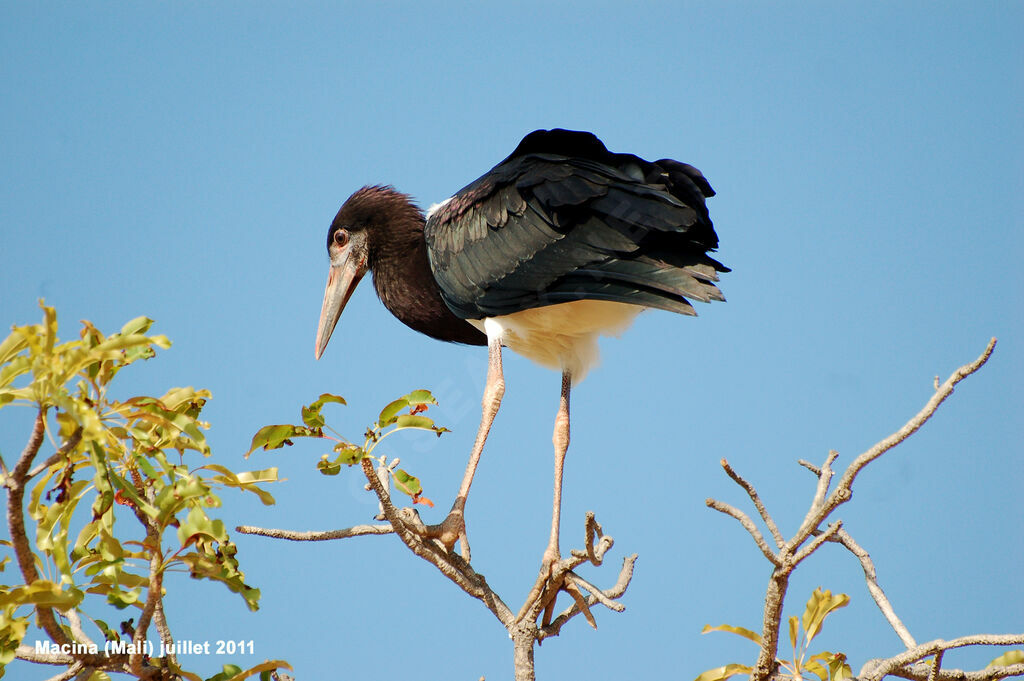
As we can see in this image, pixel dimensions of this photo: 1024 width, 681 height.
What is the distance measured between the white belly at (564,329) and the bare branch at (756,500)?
8.45ft

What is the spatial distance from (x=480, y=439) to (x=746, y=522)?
2.73 metres

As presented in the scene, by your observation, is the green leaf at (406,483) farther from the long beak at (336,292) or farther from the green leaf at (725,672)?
the long beak at (336,292)

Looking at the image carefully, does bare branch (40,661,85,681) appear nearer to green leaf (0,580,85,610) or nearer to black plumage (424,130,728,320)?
green leaf (0,580,85,610)

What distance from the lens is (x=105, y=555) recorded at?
2.96m

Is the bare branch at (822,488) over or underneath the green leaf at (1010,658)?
over

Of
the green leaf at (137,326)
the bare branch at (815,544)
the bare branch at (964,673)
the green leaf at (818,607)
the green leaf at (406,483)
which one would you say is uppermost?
the green leaf at (137,326)

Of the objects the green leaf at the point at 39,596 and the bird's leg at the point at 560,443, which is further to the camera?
the bird's leg at the point at 560,443

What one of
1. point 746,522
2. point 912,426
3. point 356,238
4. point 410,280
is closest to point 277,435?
point 746,522

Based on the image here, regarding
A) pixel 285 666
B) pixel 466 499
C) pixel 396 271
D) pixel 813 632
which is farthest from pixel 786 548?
pixel 396 271

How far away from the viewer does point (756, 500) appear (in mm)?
2826

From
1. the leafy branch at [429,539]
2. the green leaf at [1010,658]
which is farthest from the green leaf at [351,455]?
the green leaf at [1010,658]

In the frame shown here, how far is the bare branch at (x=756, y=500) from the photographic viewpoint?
8.87 feet

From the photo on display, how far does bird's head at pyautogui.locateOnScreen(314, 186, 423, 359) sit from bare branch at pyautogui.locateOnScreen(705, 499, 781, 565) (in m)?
3.88

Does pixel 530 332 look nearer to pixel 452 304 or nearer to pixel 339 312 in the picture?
pixel 452 304
